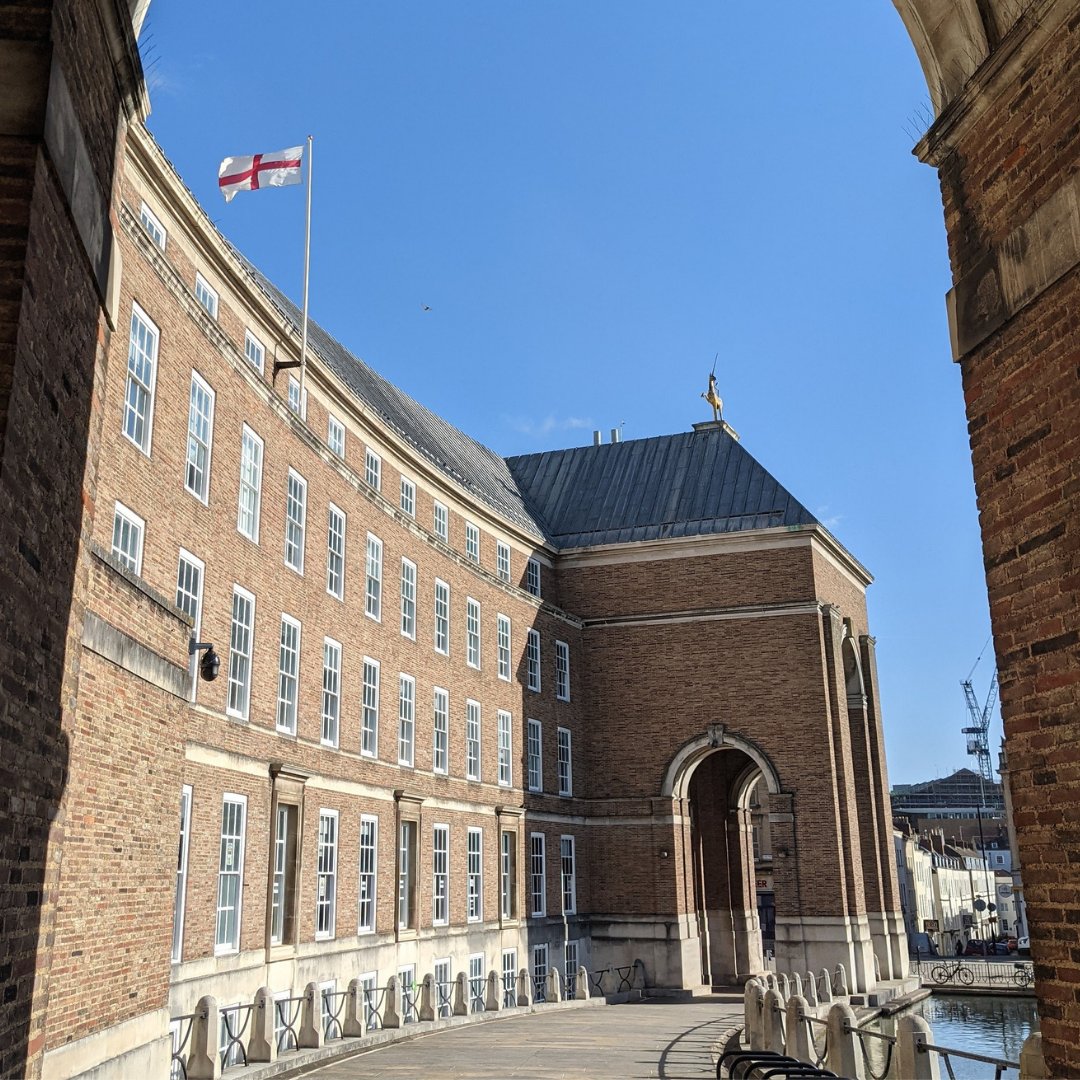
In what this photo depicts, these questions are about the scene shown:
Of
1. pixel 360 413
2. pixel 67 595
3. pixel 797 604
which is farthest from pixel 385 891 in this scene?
pixel 67 595

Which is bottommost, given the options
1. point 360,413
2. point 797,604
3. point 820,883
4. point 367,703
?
point 820,883

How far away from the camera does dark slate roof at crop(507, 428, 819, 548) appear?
42.4 m

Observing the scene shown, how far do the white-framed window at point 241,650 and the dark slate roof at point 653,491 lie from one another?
2211cm

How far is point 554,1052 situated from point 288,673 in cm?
960

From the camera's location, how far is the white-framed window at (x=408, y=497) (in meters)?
32.9

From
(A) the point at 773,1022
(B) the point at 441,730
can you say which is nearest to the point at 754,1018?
(A) the point at 773,1022

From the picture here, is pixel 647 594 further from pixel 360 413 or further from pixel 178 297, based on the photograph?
pixel 178 297

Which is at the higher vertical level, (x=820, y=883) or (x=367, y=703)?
(x=367, y=703)

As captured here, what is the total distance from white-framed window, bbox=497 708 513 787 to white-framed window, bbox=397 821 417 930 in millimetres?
6551

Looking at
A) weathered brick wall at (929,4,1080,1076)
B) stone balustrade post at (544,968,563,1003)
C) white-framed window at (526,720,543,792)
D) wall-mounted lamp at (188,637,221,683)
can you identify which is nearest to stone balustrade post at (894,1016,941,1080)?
weathered brick wall at (929,4,1080,1076)

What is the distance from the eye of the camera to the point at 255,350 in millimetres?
25766

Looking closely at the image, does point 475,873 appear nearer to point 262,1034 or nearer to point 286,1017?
point 286,1017

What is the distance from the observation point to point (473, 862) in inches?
1325

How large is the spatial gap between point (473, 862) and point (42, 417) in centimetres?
2952
